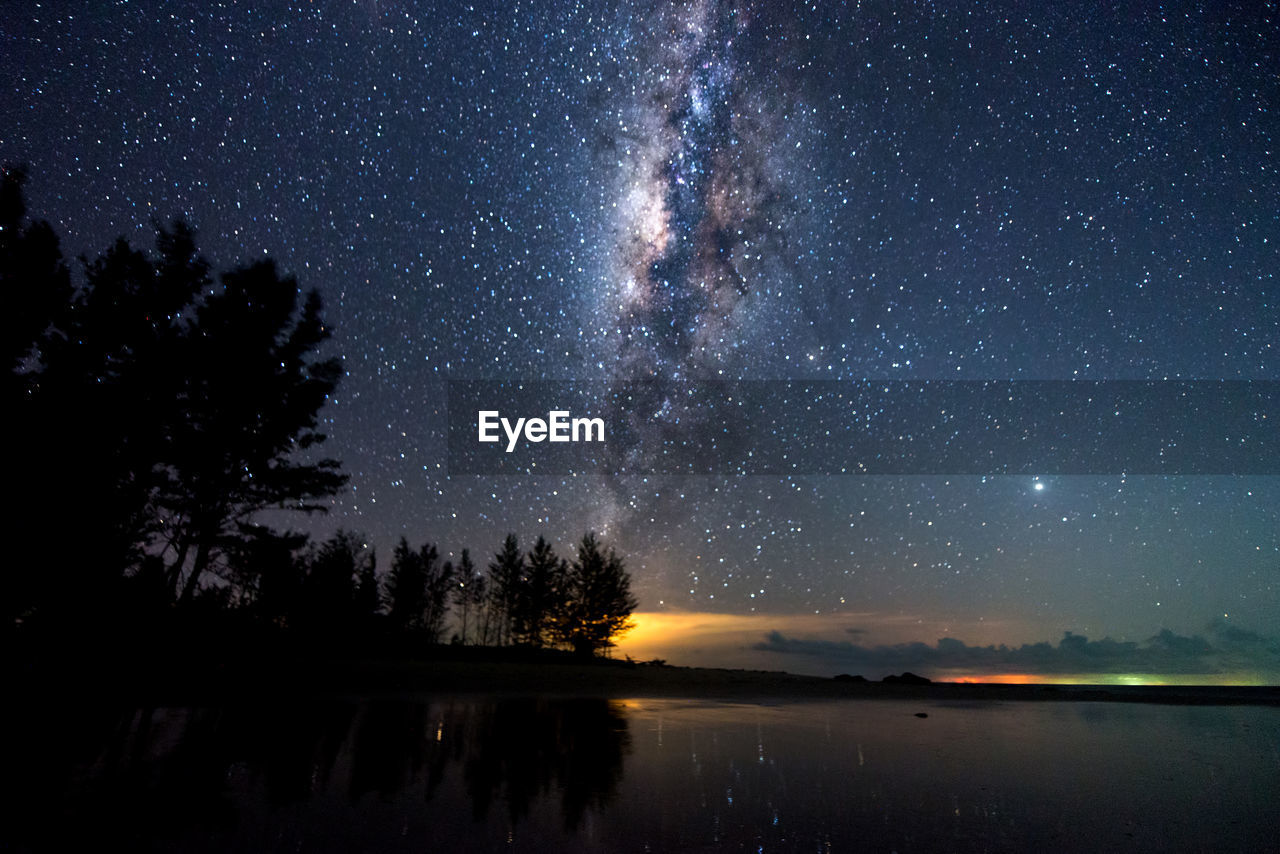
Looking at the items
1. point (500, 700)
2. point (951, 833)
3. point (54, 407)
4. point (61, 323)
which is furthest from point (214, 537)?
point (951, 833)

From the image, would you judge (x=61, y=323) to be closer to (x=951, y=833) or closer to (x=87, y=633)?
(x=87, y=633)

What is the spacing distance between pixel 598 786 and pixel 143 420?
52.4 ft

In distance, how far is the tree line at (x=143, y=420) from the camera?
39.2 ft

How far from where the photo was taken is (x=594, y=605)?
69000 millimetres

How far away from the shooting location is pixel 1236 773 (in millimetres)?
10375

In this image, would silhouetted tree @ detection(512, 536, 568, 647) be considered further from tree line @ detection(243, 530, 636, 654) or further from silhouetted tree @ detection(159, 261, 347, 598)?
silhouetted tree @ detection(159, 261, 347, 598)

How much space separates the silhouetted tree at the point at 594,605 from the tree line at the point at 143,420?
1627 inches

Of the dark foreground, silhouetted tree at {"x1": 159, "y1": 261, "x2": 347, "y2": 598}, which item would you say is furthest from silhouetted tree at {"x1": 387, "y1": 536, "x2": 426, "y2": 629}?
silhouetted tree at {"x1": 159, "y1": 261, "x2": 347, "y2": 598}

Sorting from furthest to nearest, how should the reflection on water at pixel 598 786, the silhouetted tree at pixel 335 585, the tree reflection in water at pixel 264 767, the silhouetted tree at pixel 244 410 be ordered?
the silhouetted tree at pixel 335 585 < the silhouetted tree at pixel 244 410 < the tree reflection in water at pixel 264 767 < the reflection on water at pixel 598 786

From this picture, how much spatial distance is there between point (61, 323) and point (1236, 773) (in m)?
26.0

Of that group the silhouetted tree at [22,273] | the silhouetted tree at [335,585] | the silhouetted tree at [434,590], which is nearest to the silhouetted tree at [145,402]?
the silhouetted tree at [22,273]

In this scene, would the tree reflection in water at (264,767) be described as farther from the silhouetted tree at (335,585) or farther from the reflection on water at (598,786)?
the silhouetted tree at (335,585)

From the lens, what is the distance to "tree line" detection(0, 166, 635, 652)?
11945 mm

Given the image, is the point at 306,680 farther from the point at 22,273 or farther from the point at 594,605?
the point at 594,605
